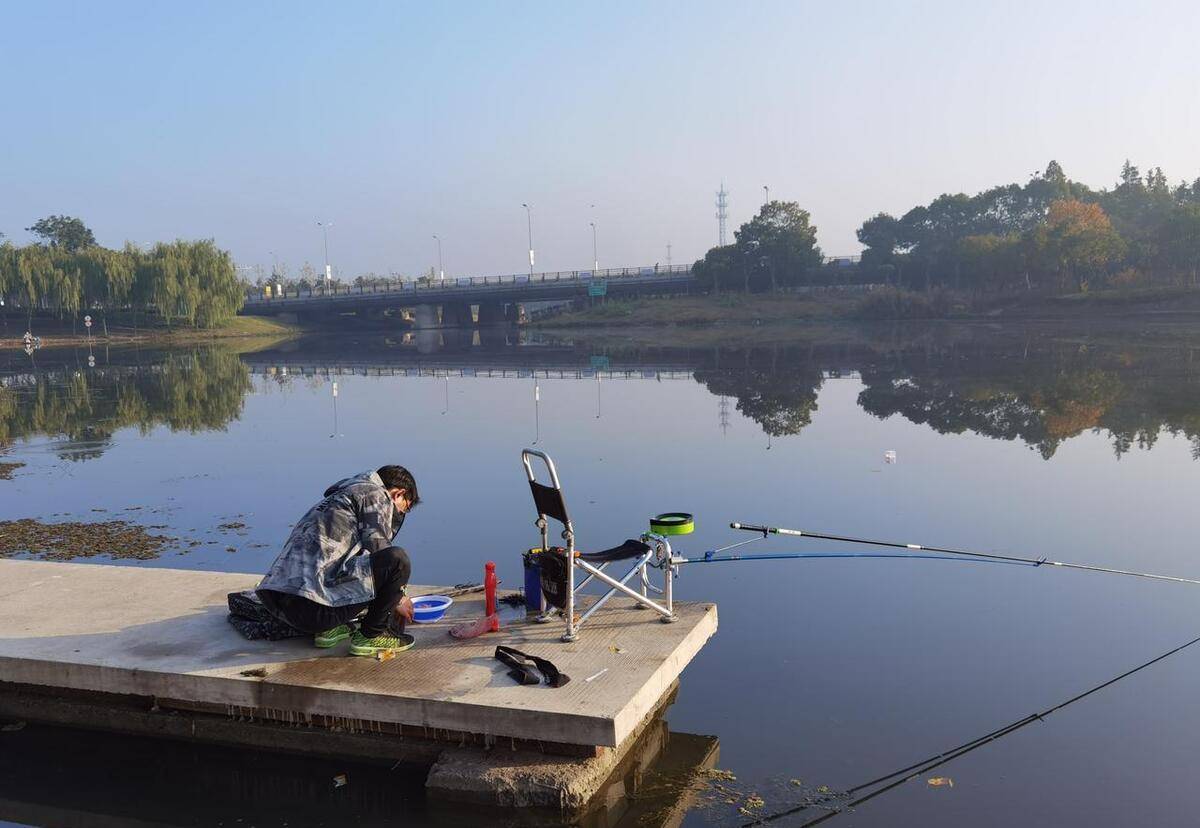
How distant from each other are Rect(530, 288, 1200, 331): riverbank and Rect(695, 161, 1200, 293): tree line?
3.12 meters

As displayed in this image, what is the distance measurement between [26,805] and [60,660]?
0.83 m

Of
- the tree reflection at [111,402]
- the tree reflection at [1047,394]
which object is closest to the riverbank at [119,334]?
the tree reflection at [111,402]

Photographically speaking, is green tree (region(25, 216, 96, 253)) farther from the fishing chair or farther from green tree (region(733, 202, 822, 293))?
the fishing chair

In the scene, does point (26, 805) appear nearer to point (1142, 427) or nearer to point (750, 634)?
point (750, 634)

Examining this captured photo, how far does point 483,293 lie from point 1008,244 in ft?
145

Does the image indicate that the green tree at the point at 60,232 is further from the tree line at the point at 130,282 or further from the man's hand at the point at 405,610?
the man's hand at the point at 405,610

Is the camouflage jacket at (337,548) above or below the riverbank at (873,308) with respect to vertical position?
below

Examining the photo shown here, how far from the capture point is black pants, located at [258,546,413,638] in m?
5.61

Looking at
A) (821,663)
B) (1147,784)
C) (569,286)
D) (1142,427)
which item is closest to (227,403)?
(1142,427)

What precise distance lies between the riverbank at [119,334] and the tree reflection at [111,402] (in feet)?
99.0

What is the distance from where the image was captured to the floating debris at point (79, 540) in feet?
31.4

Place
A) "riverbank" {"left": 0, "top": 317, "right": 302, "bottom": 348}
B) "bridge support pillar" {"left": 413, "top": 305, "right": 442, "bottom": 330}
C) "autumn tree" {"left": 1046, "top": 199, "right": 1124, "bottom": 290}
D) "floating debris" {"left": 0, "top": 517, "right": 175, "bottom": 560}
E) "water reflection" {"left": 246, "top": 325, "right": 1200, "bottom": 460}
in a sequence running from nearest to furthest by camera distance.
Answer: "floating debris" {"left": 0, "top": 517, "right": 175, "bottom": 560}
"water reflection" {"left": 246, "top": 325, "right": 1200, "bottom": 460}
"autumn tree" {"left": 1046, "top": 199, "right": 1124, "bottom": 290}
"riverbank" {"left": 0, "top": 317, "right": 302, "bottom": 348}
"bridge support pillar" {"left": 413, "top": 305, "right": 442, "bottom": 330}

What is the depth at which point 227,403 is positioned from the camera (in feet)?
81.1

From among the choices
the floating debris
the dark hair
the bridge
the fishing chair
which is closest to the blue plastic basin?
the fishing chair
